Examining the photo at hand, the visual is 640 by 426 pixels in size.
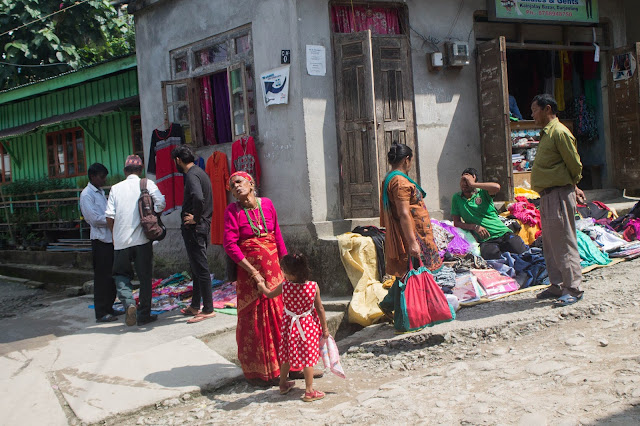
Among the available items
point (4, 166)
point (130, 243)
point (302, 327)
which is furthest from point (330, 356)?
point (4, 166)

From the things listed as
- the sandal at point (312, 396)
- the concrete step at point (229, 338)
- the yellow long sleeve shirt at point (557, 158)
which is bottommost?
the sandal at point (312, 396)

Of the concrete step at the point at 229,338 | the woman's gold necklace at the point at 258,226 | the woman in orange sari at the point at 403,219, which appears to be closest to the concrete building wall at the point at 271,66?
the concrete step at the point at 229,338

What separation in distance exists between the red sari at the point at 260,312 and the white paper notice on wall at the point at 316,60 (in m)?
3.26

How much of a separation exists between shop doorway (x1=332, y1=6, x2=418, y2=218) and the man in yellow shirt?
2349mm

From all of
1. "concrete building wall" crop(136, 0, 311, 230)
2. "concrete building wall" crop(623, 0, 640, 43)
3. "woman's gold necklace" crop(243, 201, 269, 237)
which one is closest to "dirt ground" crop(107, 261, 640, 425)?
"woman's gold necklace" crop(243, 201, 269, 237)

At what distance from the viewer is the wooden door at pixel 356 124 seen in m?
7.41

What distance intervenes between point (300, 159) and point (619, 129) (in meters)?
5.59

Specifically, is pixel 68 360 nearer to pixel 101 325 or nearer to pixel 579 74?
pixel 101 325

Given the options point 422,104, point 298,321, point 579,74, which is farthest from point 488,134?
point 298,321

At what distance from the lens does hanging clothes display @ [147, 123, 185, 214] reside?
341 inches

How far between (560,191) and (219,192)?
4636 millimetres

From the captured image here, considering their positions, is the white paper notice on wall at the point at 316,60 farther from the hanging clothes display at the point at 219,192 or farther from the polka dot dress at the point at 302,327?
the polka dot dress at the point at 302,327

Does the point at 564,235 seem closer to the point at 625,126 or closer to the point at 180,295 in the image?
the point at 180,295

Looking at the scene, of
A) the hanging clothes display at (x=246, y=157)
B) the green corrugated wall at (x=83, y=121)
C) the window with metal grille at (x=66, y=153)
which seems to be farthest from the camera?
the window with metal grille at (x=66, y=153)
